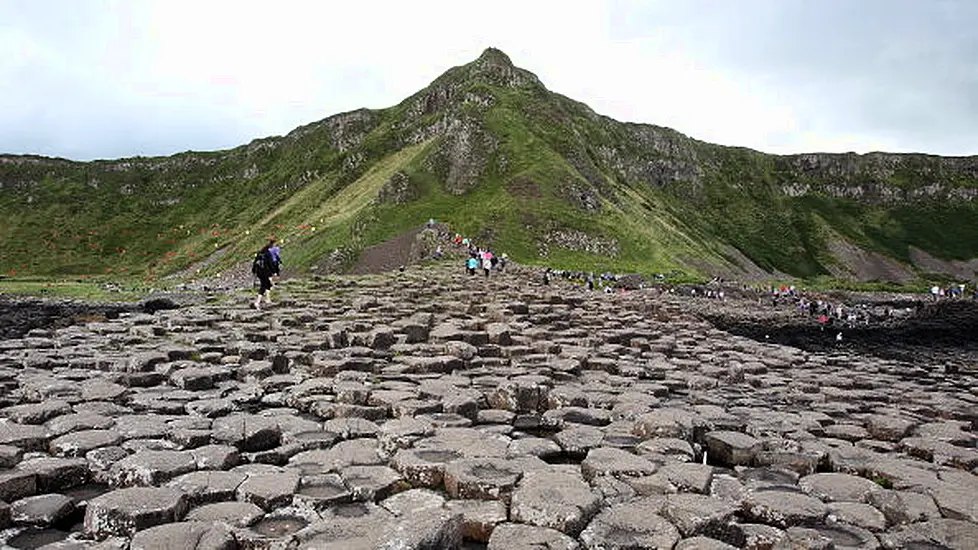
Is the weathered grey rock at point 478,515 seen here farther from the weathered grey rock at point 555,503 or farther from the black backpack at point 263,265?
the black backpack at point 263,265

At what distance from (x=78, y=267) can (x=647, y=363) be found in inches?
4243

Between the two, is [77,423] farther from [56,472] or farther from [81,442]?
[56,472]

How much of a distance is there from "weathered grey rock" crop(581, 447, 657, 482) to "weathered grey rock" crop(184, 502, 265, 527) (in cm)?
308

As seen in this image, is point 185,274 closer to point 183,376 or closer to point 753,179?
point 183,376

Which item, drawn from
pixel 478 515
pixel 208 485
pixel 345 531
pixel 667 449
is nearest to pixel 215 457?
pixel 208 485

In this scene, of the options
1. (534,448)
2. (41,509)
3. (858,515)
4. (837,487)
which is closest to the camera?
(41,509)

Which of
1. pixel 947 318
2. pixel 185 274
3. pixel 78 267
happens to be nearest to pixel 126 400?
pixel 947 318

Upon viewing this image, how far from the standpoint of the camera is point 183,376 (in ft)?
32.3

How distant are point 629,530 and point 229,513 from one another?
10.5 ft

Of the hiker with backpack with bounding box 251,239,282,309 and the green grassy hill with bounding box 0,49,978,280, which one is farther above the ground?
the green grassy hill with bounding box 0,49,978,280

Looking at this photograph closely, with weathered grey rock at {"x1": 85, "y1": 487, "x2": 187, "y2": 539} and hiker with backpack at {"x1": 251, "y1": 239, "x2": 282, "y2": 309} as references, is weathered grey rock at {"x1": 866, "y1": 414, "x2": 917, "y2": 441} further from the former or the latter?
hiker with backpack at {"x1": 251, "y1": 239, "x2": 282, "y2": 309}

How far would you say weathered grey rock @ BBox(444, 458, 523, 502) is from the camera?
5.67m

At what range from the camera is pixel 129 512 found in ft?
15.9

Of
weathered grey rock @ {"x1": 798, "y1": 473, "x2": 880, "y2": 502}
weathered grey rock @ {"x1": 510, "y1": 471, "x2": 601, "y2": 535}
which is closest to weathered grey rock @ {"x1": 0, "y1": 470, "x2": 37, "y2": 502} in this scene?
weathered grey rock @ {"x1": 510, "y1": 471, "x2": 601, "y2": 535}
